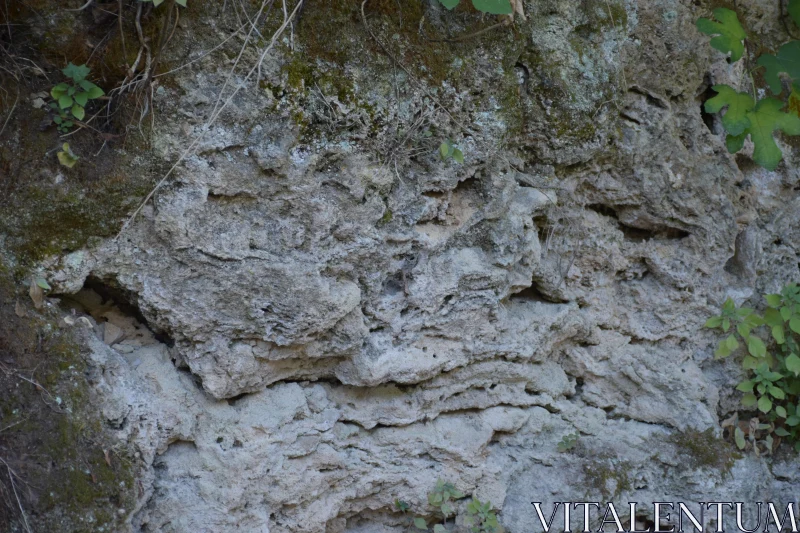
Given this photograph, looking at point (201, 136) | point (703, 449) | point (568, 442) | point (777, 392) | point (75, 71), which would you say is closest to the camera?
point (75, 71)

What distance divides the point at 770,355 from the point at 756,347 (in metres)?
0.20

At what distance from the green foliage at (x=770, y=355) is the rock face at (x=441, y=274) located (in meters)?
0.09

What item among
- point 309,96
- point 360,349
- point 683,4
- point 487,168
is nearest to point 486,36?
point 487,168

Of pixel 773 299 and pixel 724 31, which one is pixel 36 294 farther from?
pixel 773 299

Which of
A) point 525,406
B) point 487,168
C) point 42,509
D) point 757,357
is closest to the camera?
point 42,509

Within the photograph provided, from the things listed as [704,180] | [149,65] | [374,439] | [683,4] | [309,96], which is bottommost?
[374,439]

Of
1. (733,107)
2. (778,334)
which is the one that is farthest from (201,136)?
(778,334)

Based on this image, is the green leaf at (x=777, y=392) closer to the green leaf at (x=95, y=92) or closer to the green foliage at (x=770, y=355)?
the green foliage at (x=770, y=355)

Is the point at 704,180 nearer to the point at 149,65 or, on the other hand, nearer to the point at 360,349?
the point at 360,349

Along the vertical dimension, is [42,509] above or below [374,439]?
below

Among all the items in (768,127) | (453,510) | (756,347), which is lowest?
(453,510)

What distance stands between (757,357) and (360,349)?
154cm

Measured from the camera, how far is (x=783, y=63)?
7.10 feet

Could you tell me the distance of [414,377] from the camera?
2.02m
